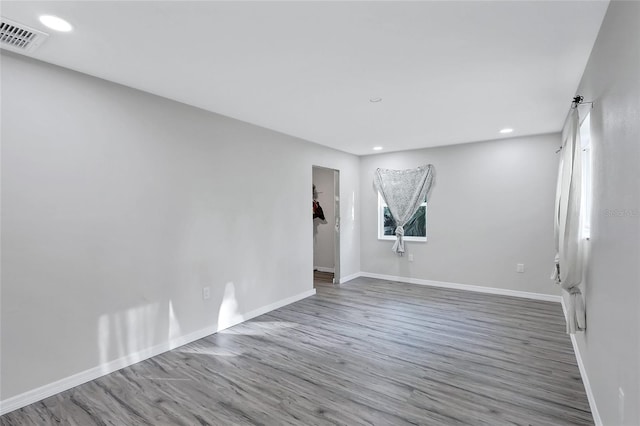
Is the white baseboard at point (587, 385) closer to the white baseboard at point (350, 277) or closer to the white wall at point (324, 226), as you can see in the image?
the white baseboard at point (350, 277)

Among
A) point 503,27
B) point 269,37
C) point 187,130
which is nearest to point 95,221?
point 187,130

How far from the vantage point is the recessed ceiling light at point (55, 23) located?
71.2 inches

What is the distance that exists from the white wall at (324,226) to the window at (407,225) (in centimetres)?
116

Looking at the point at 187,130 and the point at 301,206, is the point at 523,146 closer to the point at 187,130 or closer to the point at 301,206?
the point at 301,206

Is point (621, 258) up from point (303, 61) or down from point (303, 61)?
down

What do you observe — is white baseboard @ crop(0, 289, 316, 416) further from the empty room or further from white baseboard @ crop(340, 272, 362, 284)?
white baseboard @ crop(340, 272, 362, 284)

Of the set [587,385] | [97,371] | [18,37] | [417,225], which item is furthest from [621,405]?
[417,225]

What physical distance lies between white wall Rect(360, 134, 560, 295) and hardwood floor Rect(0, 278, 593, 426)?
108 cm

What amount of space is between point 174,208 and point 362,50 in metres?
2.21

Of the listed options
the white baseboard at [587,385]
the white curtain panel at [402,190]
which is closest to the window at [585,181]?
the white baseboard at [587,385]

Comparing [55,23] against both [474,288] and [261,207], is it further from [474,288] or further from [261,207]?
[474,288]

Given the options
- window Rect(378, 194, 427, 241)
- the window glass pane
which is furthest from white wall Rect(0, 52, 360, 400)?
the window glass pane

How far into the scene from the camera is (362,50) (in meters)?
2.14

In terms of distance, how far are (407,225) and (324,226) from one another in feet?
6.33
